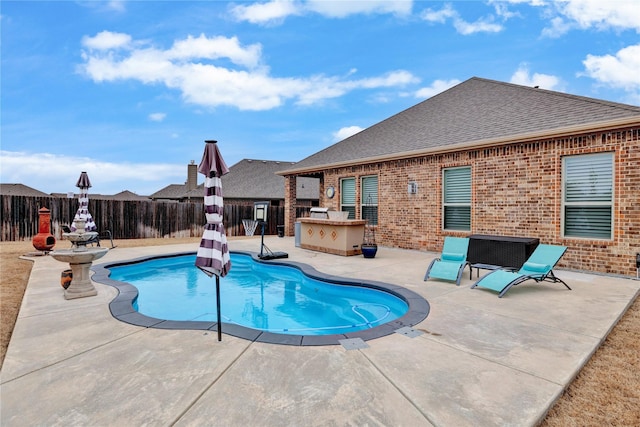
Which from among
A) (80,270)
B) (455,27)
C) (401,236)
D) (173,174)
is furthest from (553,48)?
(173,174)

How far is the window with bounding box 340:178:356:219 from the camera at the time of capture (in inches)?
507

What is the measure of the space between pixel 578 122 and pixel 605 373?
21.0 feet

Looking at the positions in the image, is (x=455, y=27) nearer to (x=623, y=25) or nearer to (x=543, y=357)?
(x=623, y=25)

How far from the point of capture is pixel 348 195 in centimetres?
1311

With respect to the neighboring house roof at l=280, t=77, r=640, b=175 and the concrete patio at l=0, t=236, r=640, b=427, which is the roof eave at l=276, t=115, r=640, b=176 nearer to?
the neighboring house roof at l=280, t=77, r=640, b=175

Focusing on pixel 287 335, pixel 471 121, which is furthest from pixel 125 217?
pixel 471 121

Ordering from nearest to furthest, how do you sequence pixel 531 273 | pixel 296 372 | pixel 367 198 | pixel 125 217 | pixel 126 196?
pixel 296 372 < pixel 531 273 < pixel 367 198 < pixel 125 217 < pixel 126 196

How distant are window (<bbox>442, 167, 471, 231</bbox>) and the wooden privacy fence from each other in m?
11.2

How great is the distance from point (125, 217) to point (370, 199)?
1188cm

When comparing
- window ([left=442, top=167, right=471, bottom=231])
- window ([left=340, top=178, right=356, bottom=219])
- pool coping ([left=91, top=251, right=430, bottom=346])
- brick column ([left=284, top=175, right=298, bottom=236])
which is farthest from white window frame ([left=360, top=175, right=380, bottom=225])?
pool coping ([left=91, top=251, right=430, bottom=346])

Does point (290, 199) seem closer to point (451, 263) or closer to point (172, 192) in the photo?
point (451, 263)

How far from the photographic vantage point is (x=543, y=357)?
10.5 feet

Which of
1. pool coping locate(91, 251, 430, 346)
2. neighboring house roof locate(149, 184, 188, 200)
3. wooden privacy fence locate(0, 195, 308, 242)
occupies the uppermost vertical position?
neighboring house roof locate(149, 184, 188, 200)

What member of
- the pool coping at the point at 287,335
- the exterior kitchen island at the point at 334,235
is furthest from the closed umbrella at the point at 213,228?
the exterior kitchen island at the point at 334,235
